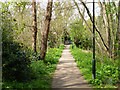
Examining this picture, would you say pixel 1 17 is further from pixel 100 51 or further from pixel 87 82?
pixel 100 51

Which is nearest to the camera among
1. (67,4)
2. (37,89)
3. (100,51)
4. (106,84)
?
(37,89)

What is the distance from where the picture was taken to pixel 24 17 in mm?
18641

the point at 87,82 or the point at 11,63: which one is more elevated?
the point at 11,63

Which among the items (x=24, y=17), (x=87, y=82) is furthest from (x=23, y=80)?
(x=24, y=17)

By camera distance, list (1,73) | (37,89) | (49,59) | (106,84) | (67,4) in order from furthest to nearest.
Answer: (67,4), (49,59), (106,84), (1,73), (37,89)

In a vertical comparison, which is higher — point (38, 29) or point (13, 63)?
point (38, 29)

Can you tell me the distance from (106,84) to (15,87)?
4130mm

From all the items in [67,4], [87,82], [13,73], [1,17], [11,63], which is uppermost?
[67,4]

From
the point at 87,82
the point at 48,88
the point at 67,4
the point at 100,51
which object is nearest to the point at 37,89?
the point at 48,88

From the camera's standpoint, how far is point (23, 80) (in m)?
7.78

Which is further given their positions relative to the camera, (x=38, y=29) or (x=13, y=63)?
(x=38, y=29)

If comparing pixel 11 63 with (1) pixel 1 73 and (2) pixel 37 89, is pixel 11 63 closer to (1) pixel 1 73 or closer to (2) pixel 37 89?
(1) pixel 1 73

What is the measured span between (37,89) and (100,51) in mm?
7915

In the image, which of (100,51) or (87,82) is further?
(100,51)
